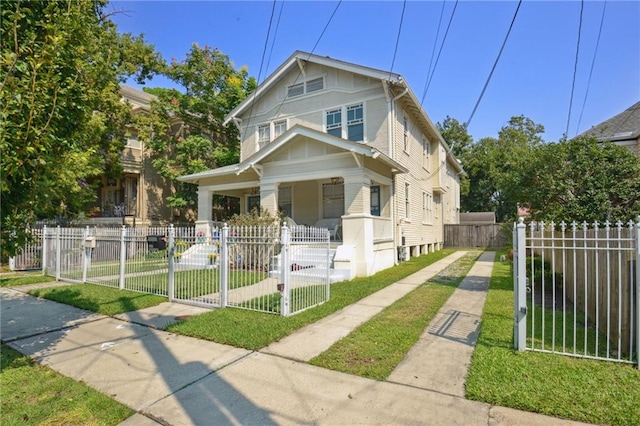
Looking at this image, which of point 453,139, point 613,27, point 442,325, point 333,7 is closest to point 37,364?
point 442,325

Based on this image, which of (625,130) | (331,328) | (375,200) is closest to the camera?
(331,328)

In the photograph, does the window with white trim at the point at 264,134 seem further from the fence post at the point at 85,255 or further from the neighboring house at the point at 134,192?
the fence post at the point at 85,255

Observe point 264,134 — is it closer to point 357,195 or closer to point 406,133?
point 406,133

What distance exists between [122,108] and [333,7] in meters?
15.7

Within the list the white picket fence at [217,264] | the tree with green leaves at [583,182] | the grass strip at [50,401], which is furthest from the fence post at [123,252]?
the tree with green leaves at [583,182]

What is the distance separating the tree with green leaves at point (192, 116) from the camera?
67.3ft

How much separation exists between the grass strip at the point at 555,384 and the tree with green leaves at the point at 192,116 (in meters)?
19.0

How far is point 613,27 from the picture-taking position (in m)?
7.75

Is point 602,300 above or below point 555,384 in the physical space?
above

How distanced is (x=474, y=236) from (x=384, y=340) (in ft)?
75.4

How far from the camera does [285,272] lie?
21.0ft

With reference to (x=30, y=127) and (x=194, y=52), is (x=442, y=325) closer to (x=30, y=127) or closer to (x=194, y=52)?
(x=30, y=127)

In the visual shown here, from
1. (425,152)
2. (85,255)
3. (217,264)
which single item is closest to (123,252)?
(85,255)

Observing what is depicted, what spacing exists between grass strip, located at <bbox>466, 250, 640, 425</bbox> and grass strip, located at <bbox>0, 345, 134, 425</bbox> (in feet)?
12.0
